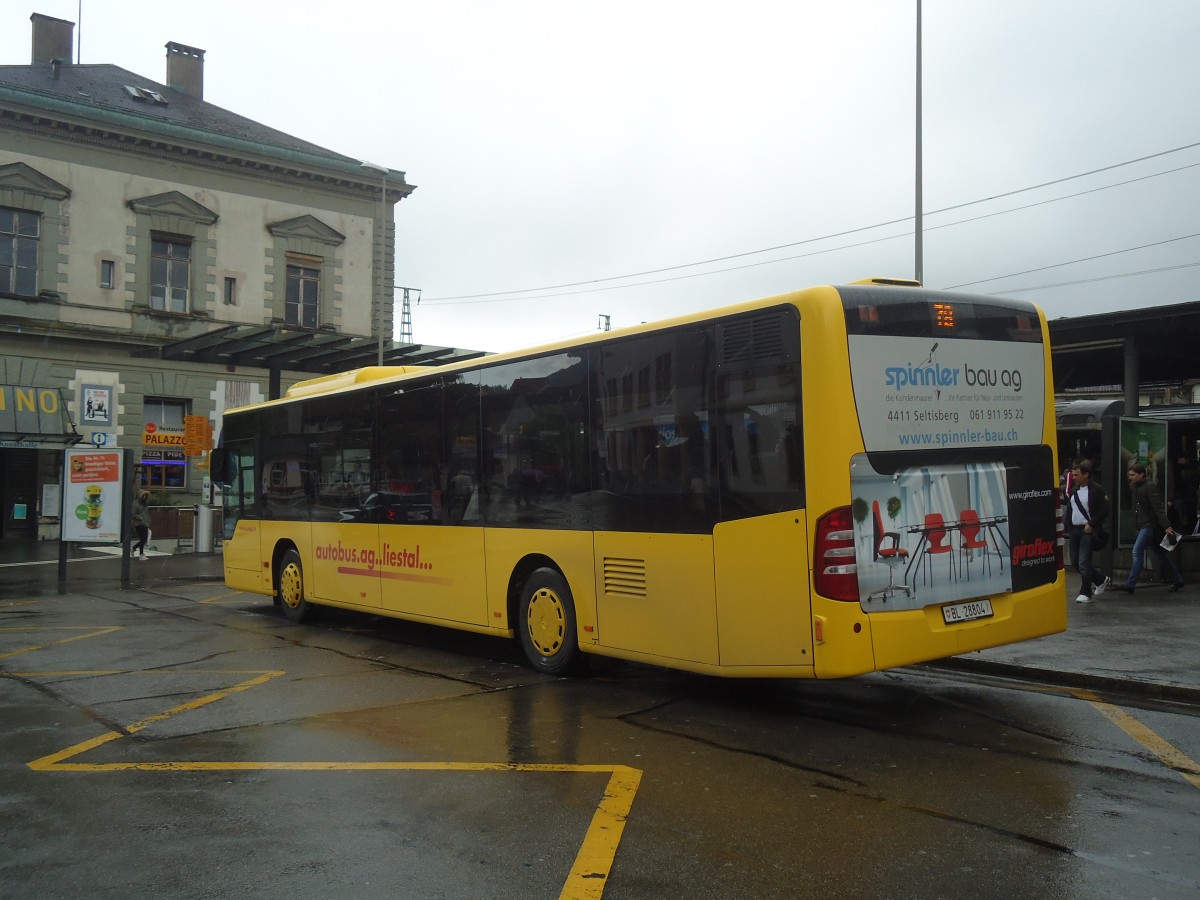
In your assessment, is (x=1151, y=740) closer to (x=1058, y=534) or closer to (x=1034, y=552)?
(x=1034, y=552)

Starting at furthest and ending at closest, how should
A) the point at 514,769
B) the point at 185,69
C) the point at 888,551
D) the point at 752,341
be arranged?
the point at 185,69 < the point at 752,341 < the point at 888,551 < the point at 514,769

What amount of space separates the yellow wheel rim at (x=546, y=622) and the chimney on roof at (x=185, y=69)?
33845 millimetres

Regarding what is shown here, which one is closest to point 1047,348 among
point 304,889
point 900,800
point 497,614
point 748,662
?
point 748,662

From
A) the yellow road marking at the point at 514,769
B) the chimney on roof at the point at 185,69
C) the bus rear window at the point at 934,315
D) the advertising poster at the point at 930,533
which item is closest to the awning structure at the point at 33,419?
the chimney on roof at the point at 185,69

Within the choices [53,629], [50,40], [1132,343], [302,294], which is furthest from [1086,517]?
[50,40]

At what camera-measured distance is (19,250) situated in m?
30.4

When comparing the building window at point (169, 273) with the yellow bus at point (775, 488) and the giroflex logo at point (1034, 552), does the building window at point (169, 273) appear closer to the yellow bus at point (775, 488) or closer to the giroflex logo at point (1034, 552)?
the yellow bus at point (775, 488)

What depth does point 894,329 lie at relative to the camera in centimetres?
690

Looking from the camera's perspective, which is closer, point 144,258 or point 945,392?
point 945,392

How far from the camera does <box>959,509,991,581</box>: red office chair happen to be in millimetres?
7127

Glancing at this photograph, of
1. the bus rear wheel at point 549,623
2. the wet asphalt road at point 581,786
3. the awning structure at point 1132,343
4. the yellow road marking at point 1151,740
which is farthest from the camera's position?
the awning structure at point 1132,343

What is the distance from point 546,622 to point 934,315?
4160 millimetres

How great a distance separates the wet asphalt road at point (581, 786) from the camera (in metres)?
4.31

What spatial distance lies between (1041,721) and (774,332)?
321 cm
